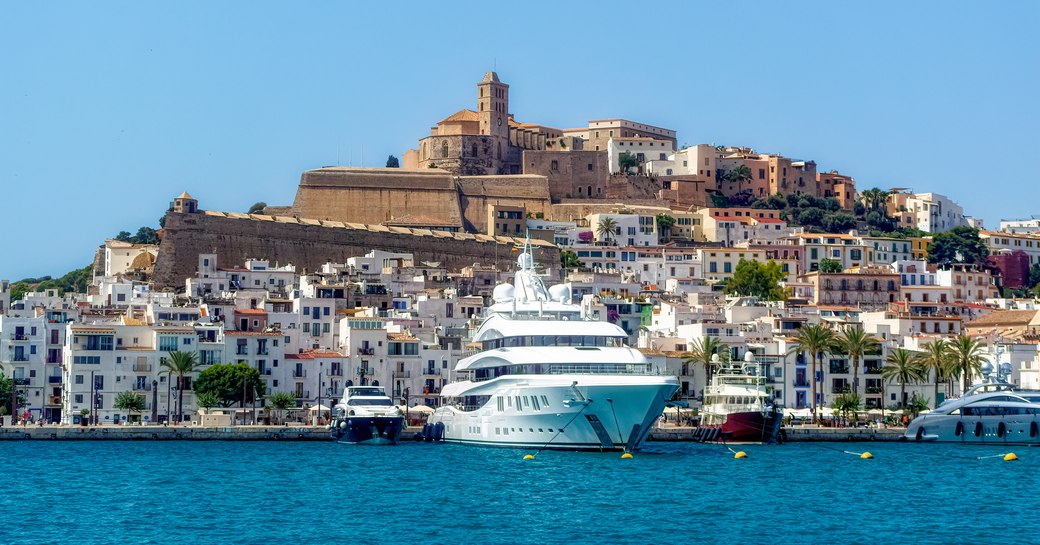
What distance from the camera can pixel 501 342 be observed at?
217ft

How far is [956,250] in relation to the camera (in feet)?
437

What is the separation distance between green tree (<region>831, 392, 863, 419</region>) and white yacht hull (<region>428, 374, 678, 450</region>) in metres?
16.5

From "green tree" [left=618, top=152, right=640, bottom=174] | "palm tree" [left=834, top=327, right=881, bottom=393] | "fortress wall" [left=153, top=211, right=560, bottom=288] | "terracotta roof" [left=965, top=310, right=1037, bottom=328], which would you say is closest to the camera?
"palm tree" [left=834, top=327, right=881, bottom=393]

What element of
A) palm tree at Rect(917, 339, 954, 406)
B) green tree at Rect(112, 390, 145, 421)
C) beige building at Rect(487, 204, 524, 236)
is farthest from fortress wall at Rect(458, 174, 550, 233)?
green tree at Rect(112, 390, 145, 421)

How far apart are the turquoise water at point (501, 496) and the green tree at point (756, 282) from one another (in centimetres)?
4015

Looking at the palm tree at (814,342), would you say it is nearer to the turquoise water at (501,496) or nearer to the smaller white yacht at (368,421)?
the turquoise water at (501,496)

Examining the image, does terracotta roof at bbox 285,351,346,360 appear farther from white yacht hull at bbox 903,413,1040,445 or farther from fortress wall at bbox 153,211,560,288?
fortress wall at bbox 153,211,560,288

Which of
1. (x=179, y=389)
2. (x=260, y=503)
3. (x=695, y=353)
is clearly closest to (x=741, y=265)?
(x=695, y=353)

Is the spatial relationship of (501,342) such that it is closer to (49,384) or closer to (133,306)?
(49,384)

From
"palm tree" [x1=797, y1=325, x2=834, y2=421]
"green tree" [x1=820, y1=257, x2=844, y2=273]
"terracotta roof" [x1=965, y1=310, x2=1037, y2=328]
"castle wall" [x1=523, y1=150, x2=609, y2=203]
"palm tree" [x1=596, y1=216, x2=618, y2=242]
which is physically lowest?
"palm tree" [x1=797, y1=325, x2=834, y2=421]

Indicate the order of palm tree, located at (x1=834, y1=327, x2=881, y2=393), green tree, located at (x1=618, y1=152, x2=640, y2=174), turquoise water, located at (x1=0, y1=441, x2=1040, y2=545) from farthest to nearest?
1. green tree, located at (x1=618, y1=152, x2=640, y2=174)
2. palm tree, located at (x1=834, y1=327, x2=881, y2=393)
3. turquoise water, located at (x1=0, y1=441, x2=1040, y2=545)

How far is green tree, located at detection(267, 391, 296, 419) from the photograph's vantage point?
7581cm

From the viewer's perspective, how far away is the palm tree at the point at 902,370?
78688mm

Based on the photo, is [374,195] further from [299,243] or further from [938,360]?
[938,360]
